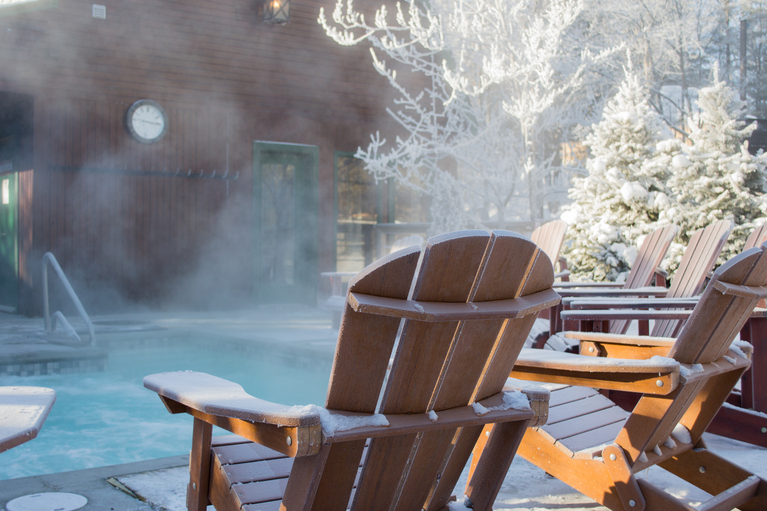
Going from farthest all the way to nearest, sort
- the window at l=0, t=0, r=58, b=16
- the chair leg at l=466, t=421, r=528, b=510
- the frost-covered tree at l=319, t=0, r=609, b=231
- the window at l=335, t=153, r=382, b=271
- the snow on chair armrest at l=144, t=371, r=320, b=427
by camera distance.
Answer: the window at l=335, t=153, r=382, b=271 < the frost-covered tree at l=319, t=0, r=609, b=231 < the window at l=0, t=0, r=58, b=16 < the chair leg at l=466, t=421, r=528, b=510 < the snow on chair armrest at l=144, t=371, r=320, b=427

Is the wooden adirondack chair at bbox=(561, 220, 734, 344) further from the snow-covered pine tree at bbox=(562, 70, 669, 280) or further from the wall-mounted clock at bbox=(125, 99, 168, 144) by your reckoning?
the wall-mounted clock at bbox=(125, 99, 168, 144)

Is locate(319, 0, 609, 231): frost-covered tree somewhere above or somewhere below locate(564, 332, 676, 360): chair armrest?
above

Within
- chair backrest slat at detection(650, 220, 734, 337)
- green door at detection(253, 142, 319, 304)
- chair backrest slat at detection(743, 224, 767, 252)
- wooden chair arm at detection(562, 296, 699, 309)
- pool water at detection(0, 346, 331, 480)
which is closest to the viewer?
wooden chair arm at detection(562, 296, 699, 309)

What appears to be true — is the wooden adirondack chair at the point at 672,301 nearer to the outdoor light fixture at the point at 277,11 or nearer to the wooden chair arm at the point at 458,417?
the wooden chair arm at the point at 458,417

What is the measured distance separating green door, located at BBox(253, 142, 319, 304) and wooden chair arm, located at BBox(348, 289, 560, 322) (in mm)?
8307

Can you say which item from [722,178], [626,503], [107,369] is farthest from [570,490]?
[722,178]

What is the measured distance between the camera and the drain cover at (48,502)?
2020mm

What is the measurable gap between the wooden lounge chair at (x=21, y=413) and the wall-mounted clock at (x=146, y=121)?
7.73 metres

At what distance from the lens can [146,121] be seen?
8.44 m

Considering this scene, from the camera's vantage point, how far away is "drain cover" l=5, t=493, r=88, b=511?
202cm

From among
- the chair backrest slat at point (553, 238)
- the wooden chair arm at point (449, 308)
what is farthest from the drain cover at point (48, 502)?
the chair backrest slat at point (553, 238)

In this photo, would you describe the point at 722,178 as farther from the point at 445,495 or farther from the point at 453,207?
the point at 445,495

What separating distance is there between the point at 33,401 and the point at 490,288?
900 mm

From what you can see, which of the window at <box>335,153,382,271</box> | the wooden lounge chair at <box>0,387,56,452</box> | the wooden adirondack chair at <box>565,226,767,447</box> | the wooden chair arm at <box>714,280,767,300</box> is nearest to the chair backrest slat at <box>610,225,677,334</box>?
the wooden adirondack chair at <box>565,226,767,447</box>
